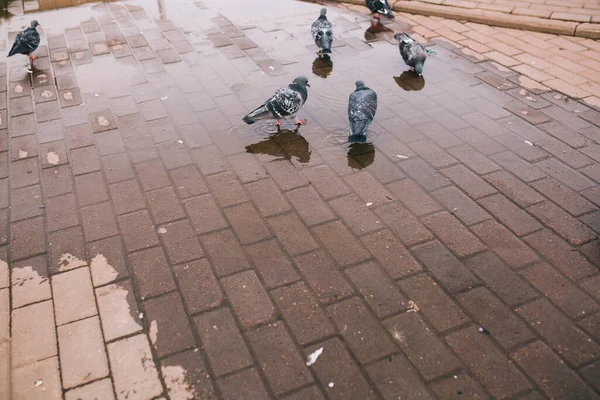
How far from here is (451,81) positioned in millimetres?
6781

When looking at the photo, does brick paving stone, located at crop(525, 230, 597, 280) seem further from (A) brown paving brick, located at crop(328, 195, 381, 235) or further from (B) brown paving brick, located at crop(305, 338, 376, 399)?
(B) brown paving brick, located at crop(305, 338, 376, 399)

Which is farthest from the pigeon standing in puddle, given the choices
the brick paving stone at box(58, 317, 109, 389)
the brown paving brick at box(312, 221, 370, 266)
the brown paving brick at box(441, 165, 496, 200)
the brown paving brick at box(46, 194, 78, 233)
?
the brown paving brick at box(441, 165, 496, 200)

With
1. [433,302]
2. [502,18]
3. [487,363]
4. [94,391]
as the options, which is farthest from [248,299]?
[502,18]

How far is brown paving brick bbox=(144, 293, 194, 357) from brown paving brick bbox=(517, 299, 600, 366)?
2474 millimetres

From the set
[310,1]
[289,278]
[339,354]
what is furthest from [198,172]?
[310,1]

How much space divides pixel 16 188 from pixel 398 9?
734 centimetres

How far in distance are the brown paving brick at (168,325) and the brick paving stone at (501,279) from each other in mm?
2325

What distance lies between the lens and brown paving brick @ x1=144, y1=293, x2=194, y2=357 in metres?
3.34

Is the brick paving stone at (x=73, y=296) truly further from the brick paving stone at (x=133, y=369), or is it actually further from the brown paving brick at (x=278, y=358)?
the brown paving brick at (x=278, y=358)

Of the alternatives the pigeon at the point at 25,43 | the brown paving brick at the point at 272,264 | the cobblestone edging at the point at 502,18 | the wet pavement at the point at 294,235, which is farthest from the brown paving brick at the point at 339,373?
the cobblestone edging at the point at 502,18

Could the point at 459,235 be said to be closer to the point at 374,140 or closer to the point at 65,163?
the point at 374,140

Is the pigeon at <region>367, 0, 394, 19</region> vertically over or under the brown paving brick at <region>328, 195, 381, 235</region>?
over

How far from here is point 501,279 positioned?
3.84 metres

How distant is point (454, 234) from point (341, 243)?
1022 millimetres
